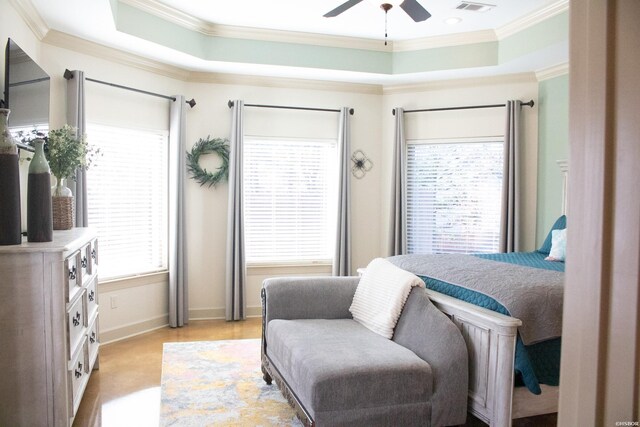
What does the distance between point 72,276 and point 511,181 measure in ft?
Answer: 13.9

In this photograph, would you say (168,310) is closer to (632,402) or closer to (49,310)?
(49,310)

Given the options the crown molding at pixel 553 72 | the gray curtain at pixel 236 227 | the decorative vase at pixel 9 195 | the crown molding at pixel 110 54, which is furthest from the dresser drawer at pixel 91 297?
the crown molding at pixel 553 72

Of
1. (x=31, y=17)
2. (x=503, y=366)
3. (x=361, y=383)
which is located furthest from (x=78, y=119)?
(x=503, y=366)

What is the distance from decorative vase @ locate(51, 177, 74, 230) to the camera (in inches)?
133

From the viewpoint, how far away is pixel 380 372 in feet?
7.96

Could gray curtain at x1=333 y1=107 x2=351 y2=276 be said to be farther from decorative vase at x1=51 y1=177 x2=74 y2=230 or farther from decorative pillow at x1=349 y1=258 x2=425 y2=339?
decorative vase at x1=51 y1=177 x2=74 y2=230

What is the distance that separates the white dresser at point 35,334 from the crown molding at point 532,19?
4110 mm

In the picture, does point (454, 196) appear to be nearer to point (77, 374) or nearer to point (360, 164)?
point (360, 164)

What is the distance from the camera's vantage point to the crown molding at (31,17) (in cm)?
334

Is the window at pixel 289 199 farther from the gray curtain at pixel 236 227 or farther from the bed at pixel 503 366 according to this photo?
the bed at pixel 503 366

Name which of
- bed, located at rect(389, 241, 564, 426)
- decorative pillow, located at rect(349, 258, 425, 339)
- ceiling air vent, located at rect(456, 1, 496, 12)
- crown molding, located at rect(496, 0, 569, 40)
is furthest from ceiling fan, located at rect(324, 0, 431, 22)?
bed, located at rect(389, 241, 564, 426)

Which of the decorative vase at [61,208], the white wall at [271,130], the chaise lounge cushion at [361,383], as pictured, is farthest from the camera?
the white wall at [271,130]

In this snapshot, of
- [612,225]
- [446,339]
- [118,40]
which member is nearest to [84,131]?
[118,40]

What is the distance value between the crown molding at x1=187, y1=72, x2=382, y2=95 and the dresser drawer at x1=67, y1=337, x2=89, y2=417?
314cm
